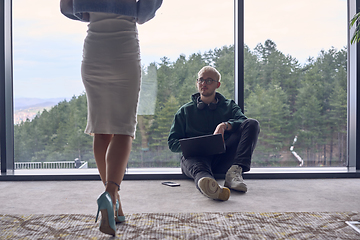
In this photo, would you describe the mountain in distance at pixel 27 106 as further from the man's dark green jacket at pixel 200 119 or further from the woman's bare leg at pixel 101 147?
the woman's bare leg at pixel 101 147

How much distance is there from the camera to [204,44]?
2.72 meters

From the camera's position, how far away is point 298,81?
277cm

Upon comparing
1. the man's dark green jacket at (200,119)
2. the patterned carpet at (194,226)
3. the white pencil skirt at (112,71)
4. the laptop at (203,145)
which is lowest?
the patterned carpet at (194,226)

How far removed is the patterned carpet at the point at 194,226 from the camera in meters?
1.24

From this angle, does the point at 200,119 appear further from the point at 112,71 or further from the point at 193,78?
the point at 112,71

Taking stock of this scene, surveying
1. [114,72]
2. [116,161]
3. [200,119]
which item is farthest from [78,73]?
[116,161]

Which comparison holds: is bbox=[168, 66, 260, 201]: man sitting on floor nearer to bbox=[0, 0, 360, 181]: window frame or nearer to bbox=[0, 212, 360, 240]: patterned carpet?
bbox=[0, 0, 360, 181]: window frame

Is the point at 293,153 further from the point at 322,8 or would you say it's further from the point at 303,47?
the point at 322,8

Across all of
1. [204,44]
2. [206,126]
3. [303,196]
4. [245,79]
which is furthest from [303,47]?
[303,196]

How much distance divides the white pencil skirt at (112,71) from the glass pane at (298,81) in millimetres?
1606

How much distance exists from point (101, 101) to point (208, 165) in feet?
3.25

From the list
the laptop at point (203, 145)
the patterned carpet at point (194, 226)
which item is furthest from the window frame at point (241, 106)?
the patterned carpet at point (194, 226)

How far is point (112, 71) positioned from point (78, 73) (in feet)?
5.07

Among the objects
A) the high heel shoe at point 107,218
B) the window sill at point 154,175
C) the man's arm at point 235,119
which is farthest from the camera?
the window sill at point 154,175
